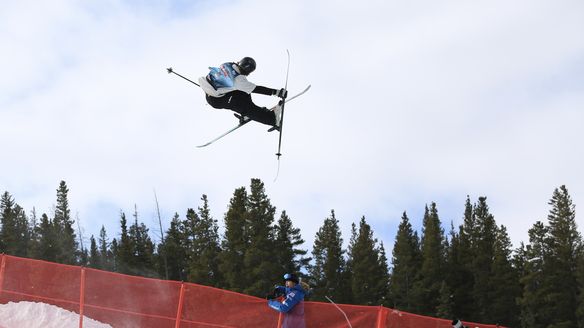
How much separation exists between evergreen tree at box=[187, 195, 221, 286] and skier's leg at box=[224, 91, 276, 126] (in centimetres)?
5341

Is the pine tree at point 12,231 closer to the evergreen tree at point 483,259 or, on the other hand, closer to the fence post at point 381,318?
the evergreen tree at point 483,259

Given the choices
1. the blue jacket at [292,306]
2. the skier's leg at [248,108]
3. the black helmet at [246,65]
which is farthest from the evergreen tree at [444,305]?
the blue jacket at [292,306]

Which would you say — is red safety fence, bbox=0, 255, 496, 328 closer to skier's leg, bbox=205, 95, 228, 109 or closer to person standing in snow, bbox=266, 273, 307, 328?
person standing in snow, bbox=266, 273, 307, 328

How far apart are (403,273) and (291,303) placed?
67.3 metres

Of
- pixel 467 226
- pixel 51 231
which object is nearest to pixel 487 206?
pixel 467 226

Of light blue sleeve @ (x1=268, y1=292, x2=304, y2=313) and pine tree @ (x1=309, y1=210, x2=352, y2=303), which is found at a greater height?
pine tree @ (x1=309, y1=210, x2=352, y2=303)

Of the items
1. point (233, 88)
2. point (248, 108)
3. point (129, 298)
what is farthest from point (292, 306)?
point (248, 108)

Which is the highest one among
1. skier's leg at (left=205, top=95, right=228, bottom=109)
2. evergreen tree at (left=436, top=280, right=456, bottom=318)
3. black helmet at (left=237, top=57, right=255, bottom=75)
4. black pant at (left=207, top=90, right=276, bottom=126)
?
evergreen tree at (left=436, top=280, right=456, bottom=318)

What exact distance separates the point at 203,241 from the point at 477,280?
25.5m

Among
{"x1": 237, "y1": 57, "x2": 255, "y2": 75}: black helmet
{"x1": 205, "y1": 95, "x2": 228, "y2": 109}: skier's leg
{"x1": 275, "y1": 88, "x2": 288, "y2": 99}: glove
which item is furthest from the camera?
{"x1": 275, "y1": 88, "x2": 288, "y2": 99}: glove

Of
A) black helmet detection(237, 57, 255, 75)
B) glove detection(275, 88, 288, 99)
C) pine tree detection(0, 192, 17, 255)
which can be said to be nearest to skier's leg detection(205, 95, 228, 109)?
black helmet detection(237, 57, 255, 75)

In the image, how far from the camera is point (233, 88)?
558 inches

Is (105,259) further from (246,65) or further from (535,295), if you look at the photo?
(246,65)

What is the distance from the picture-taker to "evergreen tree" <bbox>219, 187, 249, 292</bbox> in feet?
209
